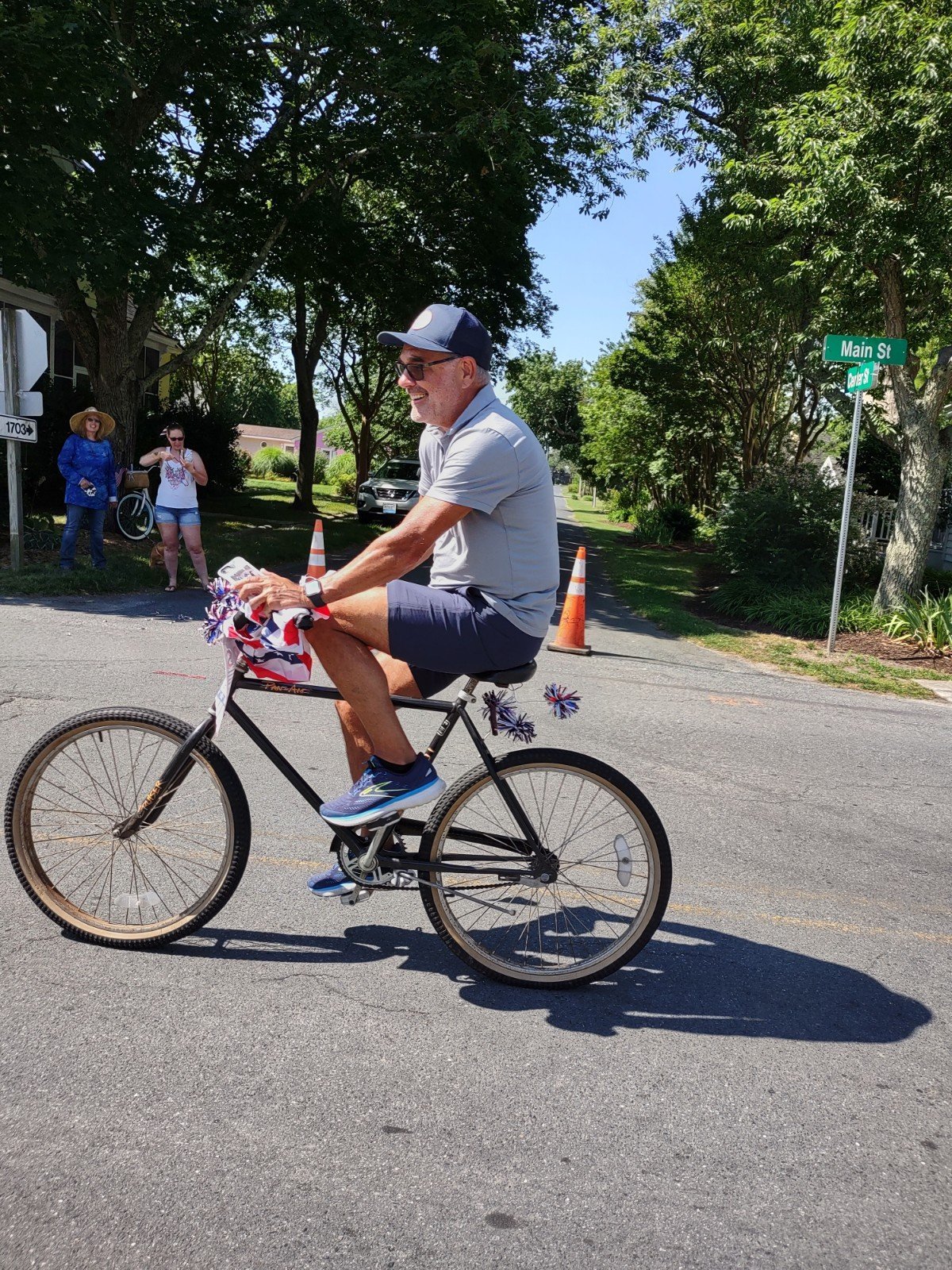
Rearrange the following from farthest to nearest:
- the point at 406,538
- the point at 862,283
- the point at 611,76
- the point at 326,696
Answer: the point at 611,76 → the point at 862,283 → the point at 326,696 → the point at 406,538

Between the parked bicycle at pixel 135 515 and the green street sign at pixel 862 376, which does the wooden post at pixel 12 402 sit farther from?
the green street sign at pixel 862 376

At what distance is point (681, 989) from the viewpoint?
330 cm

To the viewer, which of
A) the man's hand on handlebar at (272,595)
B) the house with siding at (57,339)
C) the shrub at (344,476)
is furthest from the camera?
the shrub at (344,476)

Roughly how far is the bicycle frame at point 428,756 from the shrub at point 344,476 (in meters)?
33.9

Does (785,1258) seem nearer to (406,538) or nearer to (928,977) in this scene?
(928,977)

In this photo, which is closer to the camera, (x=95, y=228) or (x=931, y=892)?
(x=931, y=892)

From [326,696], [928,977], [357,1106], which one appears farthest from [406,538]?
[928,977]

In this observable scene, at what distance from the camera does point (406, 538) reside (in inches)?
111

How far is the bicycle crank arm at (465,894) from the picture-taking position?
3158 millimetres

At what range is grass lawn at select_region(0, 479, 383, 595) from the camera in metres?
10.8

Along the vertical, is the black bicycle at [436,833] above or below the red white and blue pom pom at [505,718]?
below

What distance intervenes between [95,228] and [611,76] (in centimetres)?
754

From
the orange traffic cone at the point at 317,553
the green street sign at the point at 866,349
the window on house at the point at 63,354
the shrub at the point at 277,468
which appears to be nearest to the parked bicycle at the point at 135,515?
the orange traffic cone at the point at 317,553

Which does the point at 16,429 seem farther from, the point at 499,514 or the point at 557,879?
the point at 557,879
